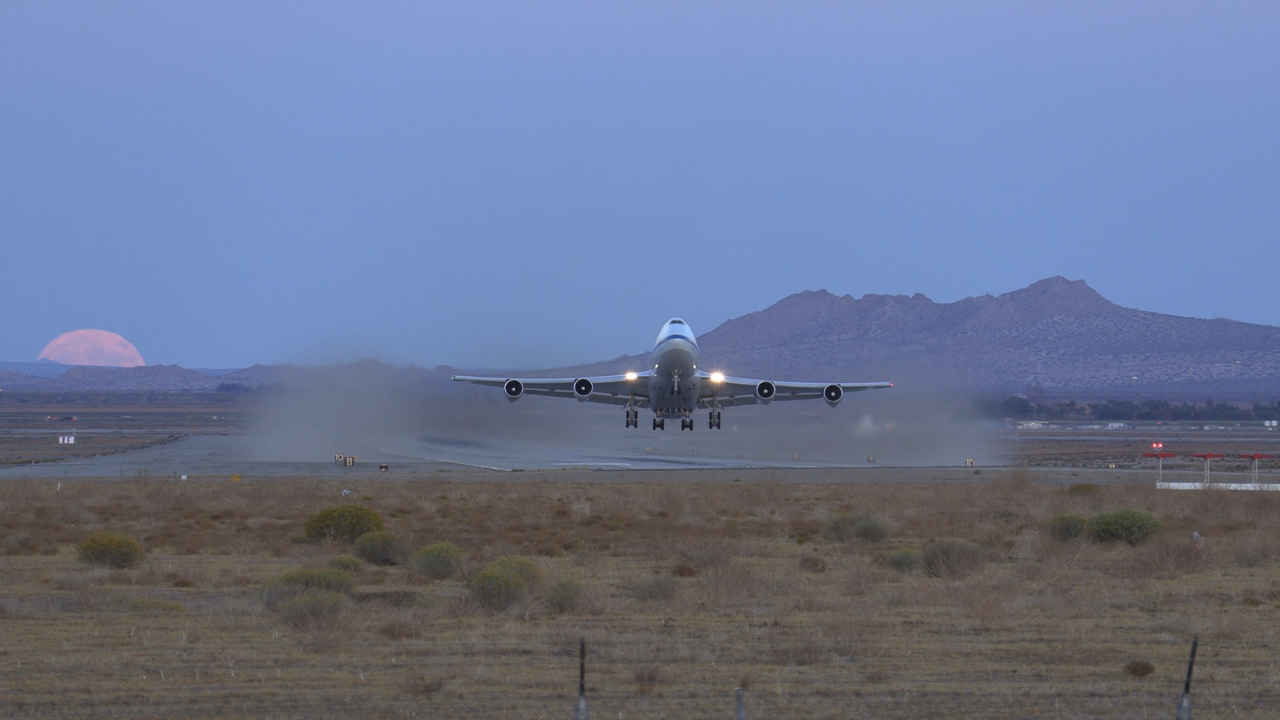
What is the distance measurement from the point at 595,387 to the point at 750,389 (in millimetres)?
7217

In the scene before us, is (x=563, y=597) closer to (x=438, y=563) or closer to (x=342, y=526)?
(x=438, y=563)

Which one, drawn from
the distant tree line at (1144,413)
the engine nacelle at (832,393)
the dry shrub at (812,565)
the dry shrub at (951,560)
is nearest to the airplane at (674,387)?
the engine nacelle at (832,393)

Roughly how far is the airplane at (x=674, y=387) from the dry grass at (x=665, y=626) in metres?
6.38

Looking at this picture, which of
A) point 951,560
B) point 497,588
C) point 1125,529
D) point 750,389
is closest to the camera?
Result: point 497,588

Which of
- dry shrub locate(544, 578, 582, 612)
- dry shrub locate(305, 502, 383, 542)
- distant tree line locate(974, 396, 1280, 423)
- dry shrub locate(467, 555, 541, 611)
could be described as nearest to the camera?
dry shrub locate(467, 555, 541, 611)

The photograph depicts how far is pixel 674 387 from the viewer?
4441 cm

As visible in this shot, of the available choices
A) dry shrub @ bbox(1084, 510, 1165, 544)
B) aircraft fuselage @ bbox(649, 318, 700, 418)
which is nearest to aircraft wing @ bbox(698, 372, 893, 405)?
aircraft fuselage @ bbox(649, 318, 700, 418)

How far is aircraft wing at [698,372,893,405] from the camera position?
49078 millimetres

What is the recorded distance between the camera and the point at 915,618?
2122 centimetres

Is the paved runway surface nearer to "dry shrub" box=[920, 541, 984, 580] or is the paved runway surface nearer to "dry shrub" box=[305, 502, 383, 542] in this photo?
"dry shrub" box=[305, 502, 383, 542]

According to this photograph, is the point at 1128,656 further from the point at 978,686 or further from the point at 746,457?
the point at 746,457

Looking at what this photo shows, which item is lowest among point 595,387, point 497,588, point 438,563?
point 438,563

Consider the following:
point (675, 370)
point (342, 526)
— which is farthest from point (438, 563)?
point (675, 370)

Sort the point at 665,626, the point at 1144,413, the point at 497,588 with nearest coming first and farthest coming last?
1. the point at 665,626
2. the point at 497,588
3. the point at 1144,413
